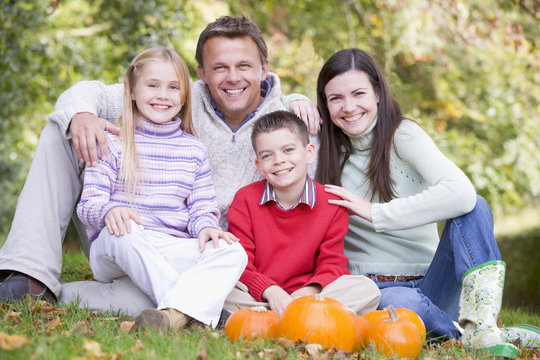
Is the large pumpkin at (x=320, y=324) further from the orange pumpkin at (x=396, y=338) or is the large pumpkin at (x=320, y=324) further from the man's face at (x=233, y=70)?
the man's face at (x=233, y=70)

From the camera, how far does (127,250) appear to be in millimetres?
2855

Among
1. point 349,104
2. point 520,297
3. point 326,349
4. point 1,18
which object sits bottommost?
point 520,297

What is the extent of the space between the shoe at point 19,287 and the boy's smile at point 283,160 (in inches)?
51.8

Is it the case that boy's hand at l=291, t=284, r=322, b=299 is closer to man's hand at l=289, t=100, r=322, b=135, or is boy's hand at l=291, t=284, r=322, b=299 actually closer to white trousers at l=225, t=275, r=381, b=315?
white trousers at l=225, t=275, r=381, b=315

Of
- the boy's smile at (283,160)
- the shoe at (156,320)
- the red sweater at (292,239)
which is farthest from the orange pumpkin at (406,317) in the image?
the shoe at (156,320)

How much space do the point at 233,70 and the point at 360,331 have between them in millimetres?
1750

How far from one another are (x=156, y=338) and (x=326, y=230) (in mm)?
1252

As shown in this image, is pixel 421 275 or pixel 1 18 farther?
pixel 1 18

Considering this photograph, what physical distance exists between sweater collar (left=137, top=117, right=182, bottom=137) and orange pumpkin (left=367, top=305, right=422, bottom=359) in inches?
62.6

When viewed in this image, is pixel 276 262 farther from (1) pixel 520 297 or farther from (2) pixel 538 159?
(2) pixel 538 159

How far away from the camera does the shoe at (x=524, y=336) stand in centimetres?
298

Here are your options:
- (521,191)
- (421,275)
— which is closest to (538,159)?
(521,191)

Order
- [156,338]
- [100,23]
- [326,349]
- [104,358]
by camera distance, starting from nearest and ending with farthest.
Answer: [104,358]
[156,338]
[326,349]
[100,23]

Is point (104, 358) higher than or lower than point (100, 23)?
lower
